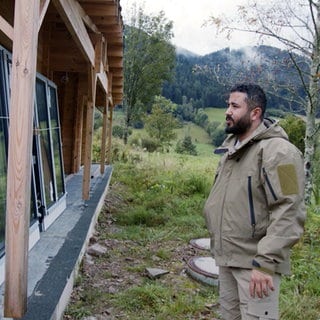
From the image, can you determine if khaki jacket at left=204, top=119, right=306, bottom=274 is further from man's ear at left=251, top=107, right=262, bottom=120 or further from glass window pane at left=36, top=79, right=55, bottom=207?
glass window pane at left=36, top=79, right=55, bottom=207

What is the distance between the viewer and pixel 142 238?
6938 millimetres

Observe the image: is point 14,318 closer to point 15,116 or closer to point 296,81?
point 15,116

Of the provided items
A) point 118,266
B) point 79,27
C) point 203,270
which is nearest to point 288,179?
point 203,270

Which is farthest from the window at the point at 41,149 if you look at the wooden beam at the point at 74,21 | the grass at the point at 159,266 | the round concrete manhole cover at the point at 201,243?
the round concrete manhole cover at the point at 201,243

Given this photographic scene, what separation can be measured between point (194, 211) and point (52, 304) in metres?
6.09

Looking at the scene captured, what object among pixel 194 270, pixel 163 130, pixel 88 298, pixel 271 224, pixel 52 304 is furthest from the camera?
pixel 163 130

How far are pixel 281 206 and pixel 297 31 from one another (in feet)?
24.7

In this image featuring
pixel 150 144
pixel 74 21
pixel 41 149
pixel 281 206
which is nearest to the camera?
pixel 281 206

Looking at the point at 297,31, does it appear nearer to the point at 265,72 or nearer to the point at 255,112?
the point at 265,72

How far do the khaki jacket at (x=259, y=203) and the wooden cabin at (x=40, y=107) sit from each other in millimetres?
1327

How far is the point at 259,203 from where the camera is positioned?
2.48 m

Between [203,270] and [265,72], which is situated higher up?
[265,72]

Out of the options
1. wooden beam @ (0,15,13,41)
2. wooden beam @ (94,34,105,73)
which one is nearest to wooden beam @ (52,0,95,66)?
wooden beam @ (94,34,105,73)

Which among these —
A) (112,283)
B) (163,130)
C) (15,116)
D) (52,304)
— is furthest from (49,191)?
(163,130)
